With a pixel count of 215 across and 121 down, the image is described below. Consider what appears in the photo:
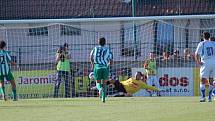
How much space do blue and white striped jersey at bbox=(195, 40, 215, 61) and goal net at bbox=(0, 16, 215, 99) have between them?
6.77m

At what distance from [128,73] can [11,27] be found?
541cm

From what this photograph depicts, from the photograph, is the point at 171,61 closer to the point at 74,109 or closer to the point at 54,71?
the point at 54,71

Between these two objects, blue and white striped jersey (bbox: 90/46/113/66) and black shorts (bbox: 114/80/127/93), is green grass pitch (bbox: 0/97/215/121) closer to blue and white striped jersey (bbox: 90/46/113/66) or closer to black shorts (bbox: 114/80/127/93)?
blue and white striped jersey (bbox: 90/46/113/66)

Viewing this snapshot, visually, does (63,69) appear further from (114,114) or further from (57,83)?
(114,114)

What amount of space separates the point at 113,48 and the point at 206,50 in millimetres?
11731

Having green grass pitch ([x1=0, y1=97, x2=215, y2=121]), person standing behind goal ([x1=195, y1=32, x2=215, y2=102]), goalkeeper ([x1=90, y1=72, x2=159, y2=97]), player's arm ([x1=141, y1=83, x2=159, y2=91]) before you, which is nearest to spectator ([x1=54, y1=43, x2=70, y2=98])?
goalkeeper ([x1=90, y1=72, x2=159, y2=97])

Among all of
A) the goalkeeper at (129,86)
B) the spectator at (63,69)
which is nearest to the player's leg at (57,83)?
the spectator at (63,69)

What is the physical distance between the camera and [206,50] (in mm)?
20578

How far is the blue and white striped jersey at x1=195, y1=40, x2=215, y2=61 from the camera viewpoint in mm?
20531

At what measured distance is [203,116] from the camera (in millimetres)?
14477

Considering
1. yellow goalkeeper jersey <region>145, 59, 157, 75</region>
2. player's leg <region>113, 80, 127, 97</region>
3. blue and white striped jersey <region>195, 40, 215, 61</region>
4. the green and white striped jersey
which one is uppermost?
blue and white striped jersey <region>195, 40, 215, 61</region>

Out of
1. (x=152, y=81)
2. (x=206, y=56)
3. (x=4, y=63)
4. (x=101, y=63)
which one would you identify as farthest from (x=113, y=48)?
(x=206, y=56)

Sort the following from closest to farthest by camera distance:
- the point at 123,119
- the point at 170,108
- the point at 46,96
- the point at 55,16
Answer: the point at 123,119 → the point at 170,108 → the point at 46,96 → the point at 55,16

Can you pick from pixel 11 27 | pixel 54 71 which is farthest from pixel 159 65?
pixel 11 27
